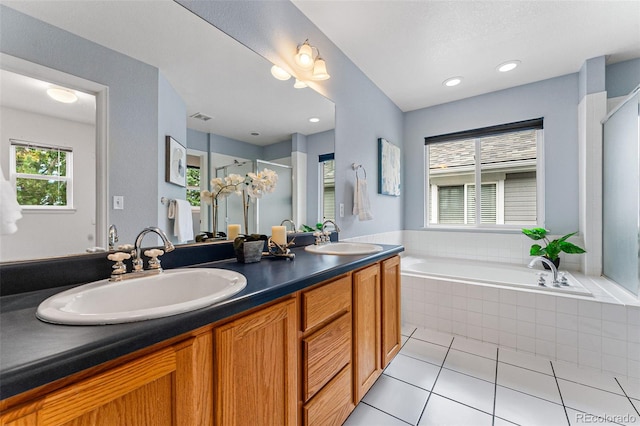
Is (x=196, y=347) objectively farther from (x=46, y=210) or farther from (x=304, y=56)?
(x=304, y=56)

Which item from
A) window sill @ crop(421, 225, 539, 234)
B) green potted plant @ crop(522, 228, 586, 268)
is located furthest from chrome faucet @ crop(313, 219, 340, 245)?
green potted plant @ crop(522, 228, 586, 268)

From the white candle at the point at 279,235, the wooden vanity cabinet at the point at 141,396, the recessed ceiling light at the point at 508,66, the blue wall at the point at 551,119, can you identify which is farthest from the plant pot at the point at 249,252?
the blue wall at the point at 551,119

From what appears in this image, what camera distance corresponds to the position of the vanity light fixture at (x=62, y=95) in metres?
0.80

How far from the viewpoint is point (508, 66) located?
244cm

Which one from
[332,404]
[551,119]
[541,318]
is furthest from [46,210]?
[551,119]

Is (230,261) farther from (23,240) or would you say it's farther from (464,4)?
(464,4)

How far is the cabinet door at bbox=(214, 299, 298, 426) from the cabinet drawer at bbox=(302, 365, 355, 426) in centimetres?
12

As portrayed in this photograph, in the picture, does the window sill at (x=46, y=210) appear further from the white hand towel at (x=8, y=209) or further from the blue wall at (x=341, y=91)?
the blue wall at (x=341, y=91)

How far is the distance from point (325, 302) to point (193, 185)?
81cm

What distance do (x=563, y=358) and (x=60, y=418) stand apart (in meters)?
2.68

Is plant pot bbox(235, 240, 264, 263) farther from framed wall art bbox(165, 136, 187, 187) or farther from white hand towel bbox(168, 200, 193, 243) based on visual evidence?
framed wall art bbox(165, 136, 187, 187)

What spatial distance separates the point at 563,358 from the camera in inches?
72.9

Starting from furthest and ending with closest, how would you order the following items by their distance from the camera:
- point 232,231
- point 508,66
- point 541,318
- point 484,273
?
point 484,273, point 508,66, point 541,318, point 232,231

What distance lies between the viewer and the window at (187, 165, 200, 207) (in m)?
1.21
